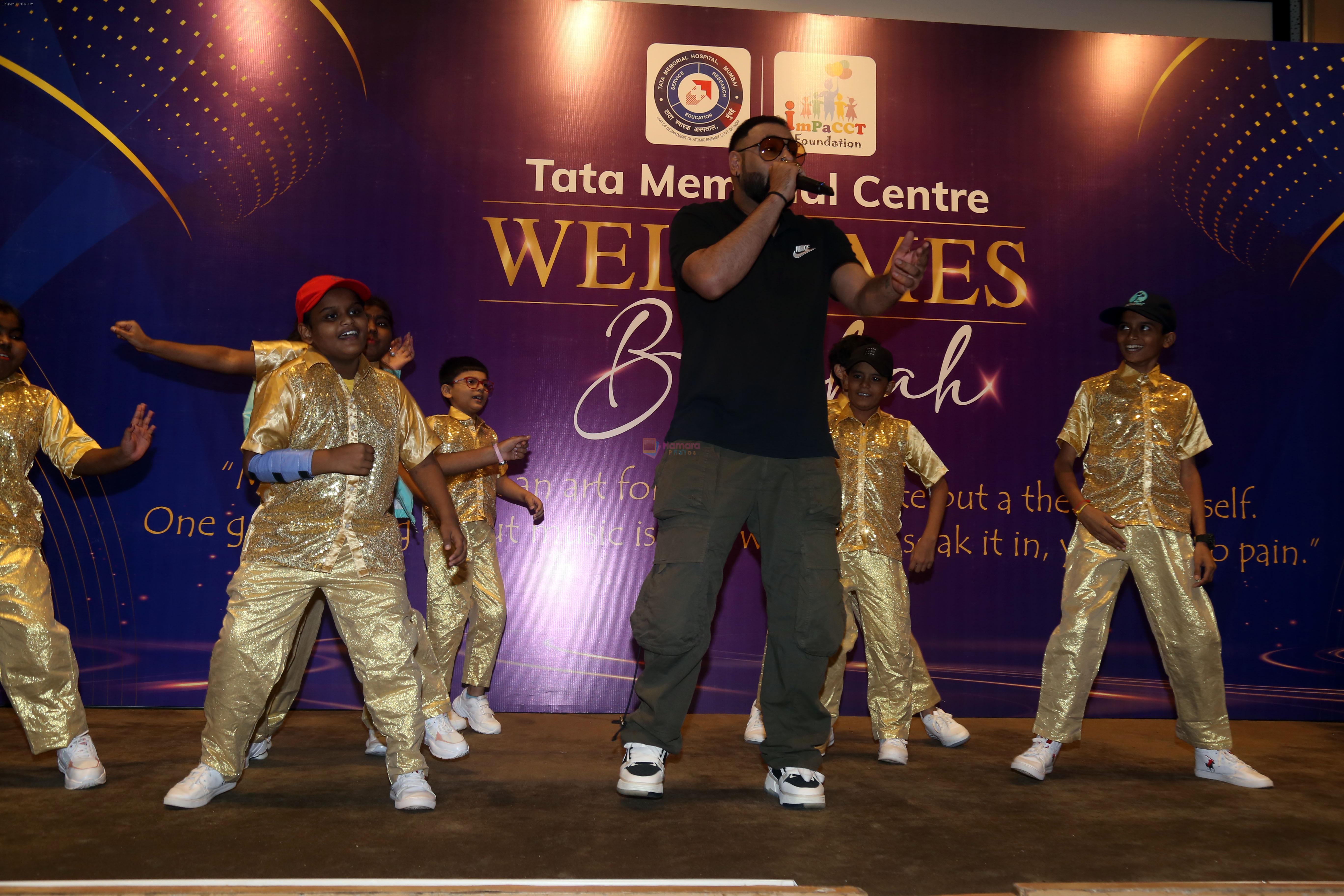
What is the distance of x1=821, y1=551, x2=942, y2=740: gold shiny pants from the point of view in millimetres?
3508

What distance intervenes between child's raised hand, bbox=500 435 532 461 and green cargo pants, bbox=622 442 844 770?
2.81 ft

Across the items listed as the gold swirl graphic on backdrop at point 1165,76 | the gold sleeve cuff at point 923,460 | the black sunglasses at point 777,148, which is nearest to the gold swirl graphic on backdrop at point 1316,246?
the gold swirl graphic on backdrop at point 1165,76

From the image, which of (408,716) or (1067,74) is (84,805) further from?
(1067,74)

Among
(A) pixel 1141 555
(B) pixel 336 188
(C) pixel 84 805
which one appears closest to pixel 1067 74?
(A) pixel 1141 555

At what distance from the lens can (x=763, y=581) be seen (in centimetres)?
263

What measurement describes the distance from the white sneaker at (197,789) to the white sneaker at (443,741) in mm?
720

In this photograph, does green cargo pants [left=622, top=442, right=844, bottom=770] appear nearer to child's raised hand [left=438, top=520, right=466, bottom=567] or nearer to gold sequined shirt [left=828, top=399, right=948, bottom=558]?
child's raised hand [left=438, top=520, right=466, bottom=567]

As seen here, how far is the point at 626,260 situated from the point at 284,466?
7.56 feet

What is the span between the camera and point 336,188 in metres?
4.41

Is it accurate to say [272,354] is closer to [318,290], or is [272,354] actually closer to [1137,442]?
[318,290]

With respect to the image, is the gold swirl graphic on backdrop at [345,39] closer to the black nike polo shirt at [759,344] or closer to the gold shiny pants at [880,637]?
the black nike polo shirt at [759,344]

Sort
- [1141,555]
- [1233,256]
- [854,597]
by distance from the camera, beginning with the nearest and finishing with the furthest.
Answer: [1141,555] < [854,597] < [1233,256]

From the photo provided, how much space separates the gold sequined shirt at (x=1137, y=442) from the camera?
3.27 m

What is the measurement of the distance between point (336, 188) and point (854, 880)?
373cm
